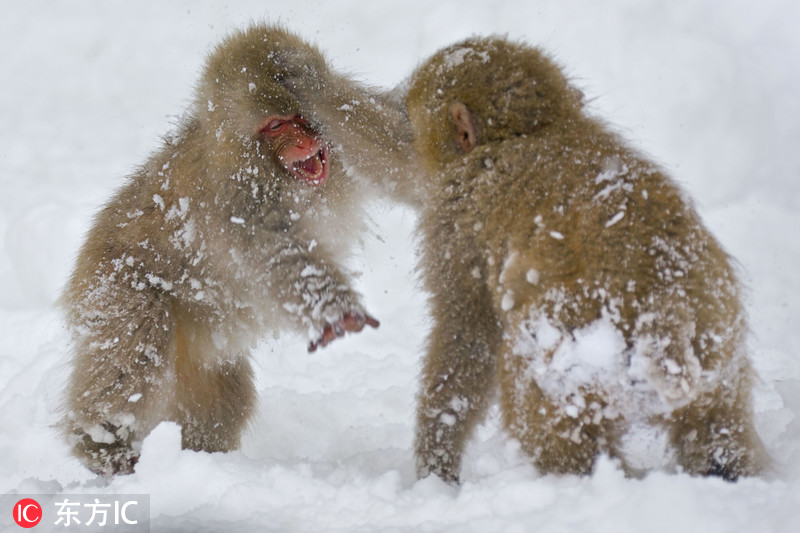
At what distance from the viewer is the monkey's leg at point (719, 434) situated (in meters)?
2.18

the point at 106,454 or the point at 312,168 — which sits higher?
the point at 312,168

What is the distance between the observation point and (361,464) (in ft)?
9.71

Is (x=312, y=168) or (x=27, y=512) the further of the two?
(x=312, y=168)

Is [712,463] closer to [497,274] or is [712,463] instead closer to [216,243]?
[497,274]

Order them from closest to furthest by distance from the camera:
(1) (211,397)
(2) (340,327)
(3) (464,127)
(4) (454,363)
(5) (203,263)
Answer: (4) (454,363) < (3) (464,127) < (2) (340,327) < (5) (203,263) < (1) (211,397)

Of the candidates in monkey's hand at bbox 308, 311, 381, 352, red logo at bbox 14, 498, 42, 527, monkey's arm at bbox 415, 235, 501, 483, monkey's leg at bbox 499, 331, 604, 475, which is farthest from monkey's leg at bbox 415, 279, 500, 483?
red logo at bbox 14, 498, 42, 527

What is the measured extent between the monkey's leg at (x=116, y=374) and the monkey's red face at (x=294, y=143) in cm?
89

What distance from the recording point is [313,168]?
10.9 ft

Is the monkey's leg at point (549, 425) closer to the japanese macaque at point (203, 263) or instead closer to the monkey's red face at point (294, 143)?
the japanese macaque at point (203, 263)

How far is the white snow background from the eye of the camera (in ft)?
7.32

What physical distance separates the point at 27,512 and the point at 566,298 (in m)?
2.17

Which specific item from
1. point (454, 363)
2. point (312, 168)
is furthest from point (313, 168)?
point (454, 363)

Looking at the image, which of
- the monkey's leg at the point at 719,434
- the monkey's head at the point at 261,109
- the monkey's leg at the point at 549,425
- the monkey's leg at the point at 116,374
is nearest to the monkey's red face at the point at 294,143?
the monkey's head at the point at 261,109

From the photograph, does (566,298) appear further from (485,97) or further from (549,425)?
(485,97)
